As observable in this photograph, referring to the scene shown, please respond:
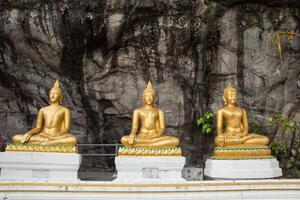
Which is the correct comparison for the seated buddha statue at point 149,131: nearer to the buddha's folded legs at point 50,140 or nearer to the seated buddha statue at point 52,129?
the buddha's folded legs at point 50,140

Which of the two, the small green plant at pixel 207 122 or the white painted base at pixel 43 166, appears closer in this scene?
the white painted base at pixel 43 166

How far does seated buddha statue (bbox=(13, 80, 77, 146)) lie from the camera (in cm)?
658

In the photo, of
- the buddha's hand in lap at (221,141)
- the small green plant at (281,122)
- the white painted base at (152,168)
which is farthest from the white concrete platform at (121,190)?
the small green plant at (281,122)

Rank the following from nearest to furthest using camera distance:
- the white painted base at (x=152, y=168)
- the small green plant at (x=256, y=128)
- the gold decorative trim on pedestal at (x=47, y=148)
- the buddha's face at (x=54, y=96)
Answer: the white painted base at (x=152, y=168)
the gold decorative trim on pedestal at (x=47, y=148)
the buddha's face at (x=54, y=96)
the small green plant at (x=256, y=128)

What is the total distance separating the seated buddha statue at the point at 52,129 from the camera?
6578 millimetres

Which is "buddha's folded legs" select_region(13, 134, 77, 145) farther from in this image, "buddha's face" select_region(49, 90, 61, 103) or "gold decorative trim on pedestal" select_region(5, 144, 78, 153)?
"buddha's face" select_region(49, 90, 61, 103)

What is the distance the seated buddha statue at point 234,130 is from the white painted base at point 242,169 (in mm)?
342

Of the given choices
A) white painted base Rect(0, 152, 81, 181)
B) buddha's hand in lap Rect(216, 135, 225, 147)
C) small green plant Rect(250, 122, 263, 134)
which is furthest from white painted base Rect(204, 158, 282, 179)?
small green plant Rect(250, 122, 263, 134)

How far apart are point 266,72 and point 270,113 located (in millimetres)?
1123

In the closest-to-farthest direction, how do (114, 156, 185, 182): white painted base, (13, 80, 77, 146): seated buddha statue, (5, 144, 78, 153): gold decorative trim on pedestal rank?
(114, 156, 185, 182): white painted base
(5, 144, 78, 153): gold decorative trim on pedestal
(13, 80, 77, 146): seated buddha statue

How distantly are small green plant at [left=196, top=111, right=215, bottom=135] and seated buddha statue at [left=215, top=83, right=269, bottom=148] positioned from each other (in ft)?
6.62

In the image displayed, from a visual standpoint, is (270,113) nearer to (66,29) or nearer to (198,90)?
(198,90)

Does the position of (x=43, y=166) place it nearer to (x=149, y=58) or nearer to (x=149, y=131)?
(x=149, y=131)

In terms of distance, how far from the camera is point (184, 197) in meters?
6.08
